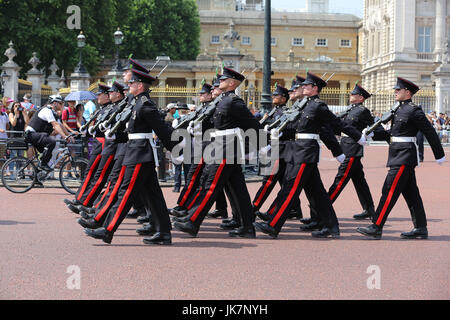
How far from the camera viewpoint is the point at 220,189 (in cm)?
892

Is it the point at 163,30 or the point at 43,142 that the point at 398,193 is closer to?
the point at 43,142

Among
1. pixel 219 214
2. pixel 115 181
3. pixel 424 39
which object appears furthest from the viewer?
pixel 424 39

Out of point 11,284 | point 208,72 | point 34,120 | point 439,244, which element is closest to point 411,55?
point 208,72

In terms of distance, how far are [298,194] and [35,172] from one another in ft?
19.5

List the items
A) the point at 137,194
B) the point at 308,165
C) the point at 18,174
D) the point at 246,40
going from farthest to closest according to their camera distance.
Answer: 1. the point at 246,40
2. the point at 18,174
3. the point at 308,165
4. the point at 137,194

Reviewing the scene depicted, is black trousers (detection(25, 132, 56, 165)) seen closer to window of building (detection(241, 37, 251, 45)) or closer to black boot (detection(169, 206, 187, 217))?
black boot (detection(169, 206, 187, 217))

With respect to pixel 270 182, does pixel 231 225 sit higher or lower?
lower

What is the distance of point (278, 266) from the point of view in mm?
7141

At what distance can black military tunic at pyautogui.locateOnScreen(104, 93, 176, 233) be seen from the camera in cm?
820

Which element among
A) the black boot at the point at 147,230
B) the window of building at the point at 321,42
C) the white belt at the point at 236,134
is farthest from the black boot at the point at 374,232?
the window of building at the point at 321,42

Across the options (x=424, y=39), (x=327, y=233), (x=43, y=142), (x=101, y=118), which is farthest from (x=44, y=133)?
(x=424, y=39)

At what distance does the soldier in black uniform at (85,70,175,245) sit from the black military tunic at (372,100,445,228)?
248 cm
